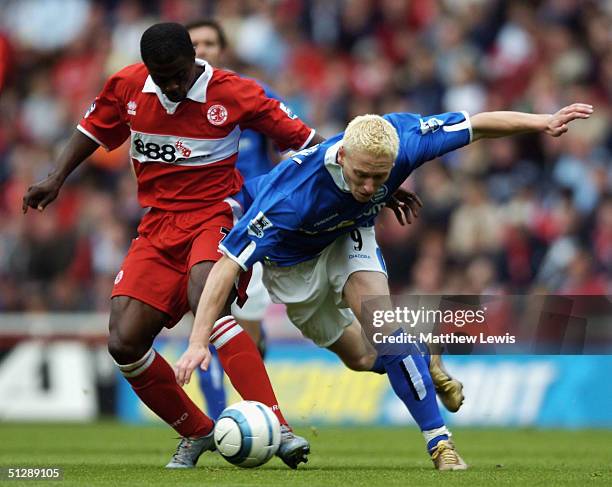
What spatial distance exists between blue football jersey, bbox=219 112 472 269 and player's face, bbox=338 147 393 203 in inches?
7.3

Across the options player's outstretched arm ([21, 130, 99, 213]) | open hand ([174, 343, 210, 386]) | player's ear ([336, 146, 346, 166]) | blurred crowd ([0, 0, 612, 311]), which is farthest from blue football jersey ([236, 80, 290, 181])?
blurred crowd ([0, 0, 612, 311])

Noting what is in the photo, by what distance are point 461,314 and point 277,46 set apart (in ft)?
35.2

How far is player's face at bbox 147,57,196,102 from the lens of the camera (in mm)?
7273

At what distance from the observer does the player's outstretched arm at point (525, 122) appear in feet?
23.6

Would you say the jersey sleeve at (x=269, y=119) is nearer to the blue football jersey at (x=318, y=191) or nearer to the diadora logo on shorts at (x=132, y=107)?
the blue football jersey at (x=318, y=191)

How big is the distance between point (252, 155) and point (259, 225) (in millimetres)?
2554

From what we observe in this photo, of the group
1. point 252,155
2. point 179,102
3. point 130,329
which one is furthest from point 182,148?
point 252,155

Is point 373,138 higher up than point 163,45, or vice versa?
point 163,45

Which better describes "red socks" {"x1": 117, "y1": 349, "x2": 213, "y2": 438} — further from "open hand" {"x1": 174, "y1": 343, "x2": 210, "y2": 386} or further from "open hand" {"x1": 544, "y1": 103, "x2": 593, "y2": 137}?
"open hand" {"x1": 544, "y1": 103, "x2": 593, "y2": 137}

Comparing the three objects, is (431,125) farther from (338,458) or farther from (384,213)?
(384,213)

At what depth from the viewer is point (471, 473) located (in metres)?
7.13

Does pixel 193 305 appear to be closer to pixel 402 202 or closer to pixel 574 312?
pixel 402 202

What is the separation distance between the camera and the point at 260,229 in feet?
23.4

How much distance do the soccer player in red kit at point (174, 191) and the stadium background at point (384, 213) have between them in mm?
5313
